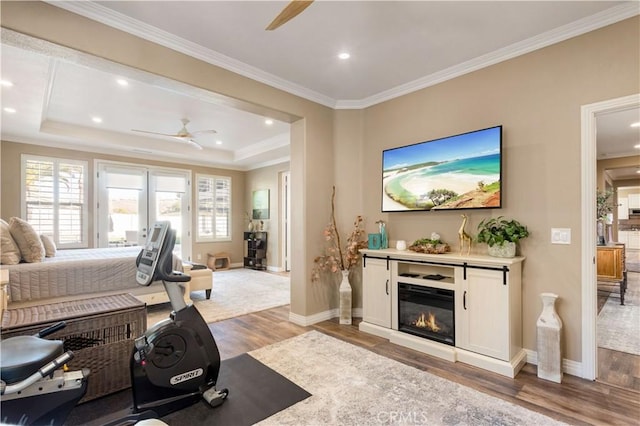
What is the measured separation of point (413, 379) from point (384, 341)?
0.83 metres

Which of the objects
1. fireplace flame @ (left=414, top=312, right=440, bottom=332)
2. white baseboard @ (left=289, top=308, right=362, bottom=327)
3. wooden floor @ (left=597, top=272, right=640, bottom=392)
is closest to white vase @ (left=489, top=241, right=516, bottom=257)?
fireplace flame @ (left=414, top=312, right=440, bottom=332)

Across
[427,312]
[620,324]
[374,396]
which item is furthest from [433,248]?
[620,324]

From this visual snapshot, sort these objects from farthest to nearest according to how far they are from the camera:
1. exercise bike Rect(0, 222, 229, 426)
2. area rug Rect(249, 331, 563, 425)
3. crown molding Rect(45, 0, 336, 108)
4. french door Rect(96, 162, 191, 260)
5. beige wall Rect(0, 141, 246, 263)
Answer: french door Rect(96, 162, 191, 260) → beige wall Rect(0, 141, 246, 263) → crown molding Rect(45, 0, 336, 108) → area rug Rect(249, 331, 563, 425) → exercise bike Rect(0, 222, 229, 426)

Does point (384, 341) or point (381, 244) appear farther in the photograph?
point (381, 244)

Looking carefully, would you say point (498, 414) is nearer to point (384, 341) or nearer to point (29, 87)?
point (384, 341)

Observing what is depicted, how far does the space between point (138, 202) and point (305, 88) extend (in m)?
5.20

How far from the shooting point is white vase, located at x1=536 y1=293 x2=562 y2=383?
2.46 meters

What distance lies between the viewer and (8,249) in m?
3.44

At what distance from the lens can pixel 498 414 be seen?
203 centimetres

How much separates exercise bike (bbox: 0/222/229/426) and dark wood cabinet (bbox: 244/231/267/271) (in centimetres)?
561

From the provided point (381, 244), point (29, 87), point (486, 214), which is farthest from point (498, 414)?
point (29, 87)

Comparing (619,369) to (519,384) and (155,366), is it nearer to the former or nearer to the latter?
(519,384)

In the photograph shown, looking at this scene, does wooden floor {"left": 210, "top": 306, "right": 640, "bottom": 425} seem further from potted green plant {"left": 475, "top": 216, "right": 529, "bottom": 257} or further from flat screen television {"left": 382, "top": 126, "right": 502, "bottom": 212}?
flat screen television {"left": 382, "top": 126, "right": 502, "bottom": 212}

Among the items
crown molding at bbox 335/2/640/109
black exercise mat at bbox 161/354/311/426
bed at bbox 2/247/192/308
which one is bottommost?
black exercise mat at bbox 161/354/311/426
